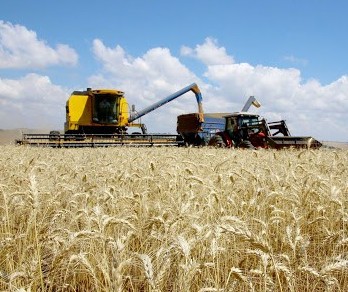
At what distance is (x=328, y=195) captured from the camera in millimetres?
3279

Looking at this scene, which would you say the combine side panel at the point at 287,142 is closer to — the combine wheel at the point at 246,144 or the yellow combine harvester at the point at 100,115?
the combine wheel at the point at 246,144

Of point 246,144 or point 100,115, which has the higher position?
point 100,115

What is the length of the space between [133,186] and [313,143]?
42.1ft

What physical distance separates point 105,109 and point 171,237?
64.0ft

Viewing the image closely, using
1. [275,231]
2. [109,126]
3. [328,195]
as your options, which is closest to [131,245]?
[275,231]

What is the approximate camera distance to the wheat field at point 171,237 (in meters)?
1.61

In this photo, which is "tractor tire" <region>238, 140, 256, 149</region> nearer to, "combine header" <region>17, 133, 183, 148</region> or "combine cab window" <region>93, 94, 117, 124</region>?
"combine header" <region>17, 133, 183, 148</region>

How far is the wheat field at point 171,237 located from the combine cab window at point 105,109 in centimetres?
1669

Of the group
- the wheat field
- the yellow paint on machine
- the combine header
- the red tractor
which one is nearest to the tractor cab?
the red tractor

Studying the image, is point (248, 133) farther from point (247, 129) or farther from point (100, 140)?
point (100, 140)

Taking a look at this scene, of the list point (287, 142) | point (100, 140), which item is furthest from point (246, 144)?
point (100, 140)

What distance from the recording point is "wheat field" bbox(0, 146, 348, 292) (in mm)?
1611

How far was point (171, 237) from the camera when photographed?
2.17m

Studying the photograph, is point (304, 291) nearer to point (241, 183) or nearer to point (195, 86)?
point (241, 183)
